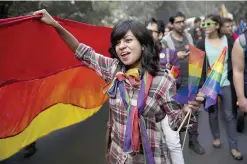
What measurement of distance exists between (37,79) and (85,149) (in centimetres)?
176

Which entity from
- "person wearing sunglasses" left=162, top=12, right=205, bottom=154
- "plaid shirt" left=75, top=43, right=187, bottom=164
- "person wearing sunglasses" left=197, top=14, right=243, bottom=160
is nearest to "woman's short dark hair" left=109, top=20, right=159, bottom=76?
"plaid shirt" left=75, top=43, right=187, bottom=164

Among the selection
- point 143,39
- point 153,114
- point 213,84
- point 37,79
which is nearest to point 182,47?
point 213,84

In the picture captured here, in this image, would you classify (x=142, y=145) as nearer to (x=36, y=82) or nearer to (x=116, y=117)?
(x=116, y=117)

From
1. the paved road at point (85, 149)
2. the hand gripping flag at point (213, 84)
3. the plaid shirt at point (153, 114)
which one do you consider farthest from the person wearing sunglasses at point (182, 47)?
the plaid shirt at point (153, 114)

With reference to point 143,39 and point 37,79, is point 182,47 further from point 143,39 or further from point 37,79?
point 143,39

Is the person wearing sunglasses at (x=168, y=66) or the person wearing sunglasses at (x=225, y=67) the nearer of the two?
the person wearing sunglasses at (x=168, y=66)

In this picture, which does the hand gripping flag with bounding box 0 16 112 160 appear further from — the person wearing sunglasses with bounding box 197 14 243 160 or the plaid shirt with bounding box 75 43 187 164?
the person wearing sunglasses with bounding box 197 14 243 160

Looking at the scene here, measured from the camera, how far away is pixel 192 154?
4.27 meters

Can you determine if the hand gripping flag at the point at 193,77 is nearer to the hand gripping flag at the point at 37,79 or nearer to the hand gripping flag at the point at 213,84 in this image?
the hand gripping flag at the point at 213,84

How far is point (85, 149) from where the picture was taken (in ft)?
15.4

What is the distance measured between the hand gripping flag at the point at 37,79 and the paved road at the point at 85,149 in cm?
59

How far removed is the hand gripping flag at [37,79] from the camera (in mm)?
2682

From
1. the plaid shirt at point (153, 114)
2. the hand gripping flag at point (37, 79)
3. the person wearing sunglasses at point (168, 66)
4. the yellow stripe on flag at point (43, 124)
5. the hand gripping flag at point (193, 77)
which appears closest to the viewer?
the plaid shirt at point (153, 114)

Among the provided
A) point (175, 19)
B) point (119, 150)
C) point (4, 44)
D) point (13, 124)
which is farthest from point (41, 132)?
point (175, 19)
